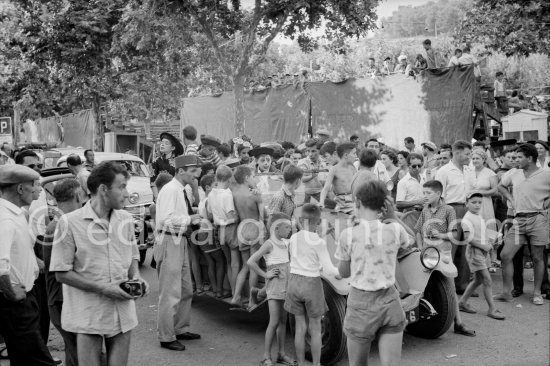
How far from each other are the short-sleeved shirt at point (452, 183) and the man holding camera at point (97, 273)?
6.08m

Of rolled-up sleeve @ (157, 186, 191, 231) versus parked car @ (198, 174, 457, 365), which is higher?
rolled-up sleeve @ (157, 186, 191, 231)

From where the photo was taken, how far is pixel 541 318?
8016 millimetres

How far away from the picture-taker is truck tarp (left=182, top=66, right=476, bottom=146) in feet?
47.1

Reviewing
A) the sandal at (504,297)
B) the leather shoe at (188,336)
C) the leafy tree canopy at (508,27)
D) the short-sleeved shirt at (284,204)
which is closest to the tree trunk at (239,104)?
the leafy tree canopy at (508,27)

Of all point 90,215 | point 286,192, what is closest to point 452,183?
point 286,192

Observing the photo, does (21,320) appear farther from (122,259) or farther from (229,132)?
(229,132)

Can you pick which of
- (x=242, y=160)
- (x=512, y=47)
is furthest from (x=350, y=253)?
(x=512, y=47)

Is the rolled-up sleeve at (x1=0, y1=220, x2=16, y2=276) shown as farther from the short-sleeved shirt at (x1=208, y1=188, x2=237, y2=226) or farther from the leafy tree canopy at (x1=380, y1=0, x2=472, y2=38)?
the leafy tree canopy at (x1=380, y1=0, x2=472, y2=38)

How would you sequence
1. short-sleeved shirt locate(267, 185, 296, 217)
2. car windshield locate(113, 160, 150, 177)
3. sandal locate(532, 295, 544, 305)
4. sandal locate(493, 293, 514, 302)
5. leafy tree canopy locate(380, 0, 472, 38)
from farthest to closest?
1. leafy tree canopy locate(380, 0, 472, 38)
2. car windshield locate(113, 160, 150, 177)
3. sandal locate(493, 293, 514, 302)
4. sandal locate(532, 295, 544, 305)
5. short-sleeved shirt locate(267, 185, 296, 217)

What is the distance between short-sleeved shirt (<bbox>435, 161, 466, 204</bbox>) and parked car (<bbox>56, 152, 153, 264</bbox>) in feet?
16.8

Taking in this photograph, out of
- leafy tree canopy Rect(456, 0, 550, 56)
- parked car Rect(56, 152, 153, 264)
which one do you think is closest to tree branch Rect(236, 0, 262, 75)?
parked car Rect(56, 152, 153, 264)

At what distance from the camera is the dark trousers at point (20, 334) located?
15.9 feet

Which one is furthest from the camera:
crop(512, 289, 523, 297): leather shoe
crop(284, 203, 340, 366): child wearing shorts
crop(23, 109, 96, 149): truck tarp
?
crop(23, 109, 96, 149): truck tarp

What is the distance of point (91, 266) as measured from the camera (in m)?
4.38
